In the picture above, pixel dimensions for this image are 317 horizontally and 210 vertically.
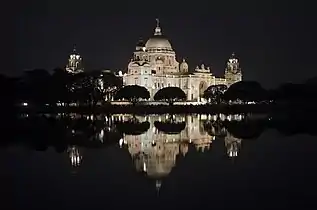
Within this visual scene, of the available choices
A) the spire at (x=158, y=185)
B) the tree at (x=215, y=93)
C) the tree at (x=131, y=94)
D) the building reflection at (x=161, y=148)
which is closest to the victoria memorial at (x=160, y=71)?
the tree at (x=215, y=93)

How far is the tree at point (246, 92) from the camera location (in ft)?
273

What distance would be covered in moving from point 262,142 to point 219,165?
8130 mm

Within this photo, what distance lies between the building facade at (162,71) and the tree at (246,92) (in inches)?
711

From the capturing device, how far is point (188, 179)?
14875 mm

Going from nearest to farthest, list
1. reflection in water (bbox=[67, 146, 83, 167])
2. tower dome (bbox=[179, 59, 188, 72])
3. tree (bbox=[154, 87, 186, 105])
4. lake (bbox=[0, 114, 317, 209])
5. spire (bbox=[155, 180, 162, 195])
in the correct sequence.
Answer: lake (bbox=[0, 114, 317, 209]) → spire (bbox=[155, 180, 162, 195]) → reflection in water (bbox=[67, 146, 83, 167]) → tree (bbox=[154, 87, 186, 105]) → tower dome (bbox=[179, 59, 188, 72])

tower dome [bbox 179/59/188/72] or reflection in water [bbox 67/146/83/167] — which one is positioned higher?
tower dome [bbox 179/59/188/72]

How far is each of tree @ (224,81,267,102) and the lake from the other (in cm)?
5728

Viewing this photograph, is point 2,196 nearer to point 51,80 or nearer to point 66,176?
point 66,176

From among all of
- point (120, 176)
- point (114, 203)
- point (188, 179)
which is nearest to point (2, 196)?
point (114, 203)

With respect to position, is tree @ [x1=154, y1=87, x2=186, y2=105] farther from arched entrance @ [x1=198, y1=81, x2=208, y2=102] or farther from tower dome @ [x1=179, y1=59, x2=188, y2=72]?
tower dome @ [x1=179, y1=59, x2=188, y2=72]

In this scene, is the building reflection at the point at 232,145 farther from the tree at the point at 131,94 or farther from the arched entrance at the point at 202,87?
the arched entrance at the point at 202,87

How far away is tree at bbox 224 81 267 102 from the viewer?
83.2 metres

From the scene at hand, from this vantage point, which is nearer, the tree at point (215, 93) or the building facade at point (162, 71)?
the tree at point (215, 93)

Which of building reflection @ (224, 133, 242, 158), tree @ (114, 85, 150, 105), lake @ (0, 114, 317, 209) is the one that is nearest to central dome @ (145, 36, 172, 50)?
tree @ (114, 85, 150, 105)
